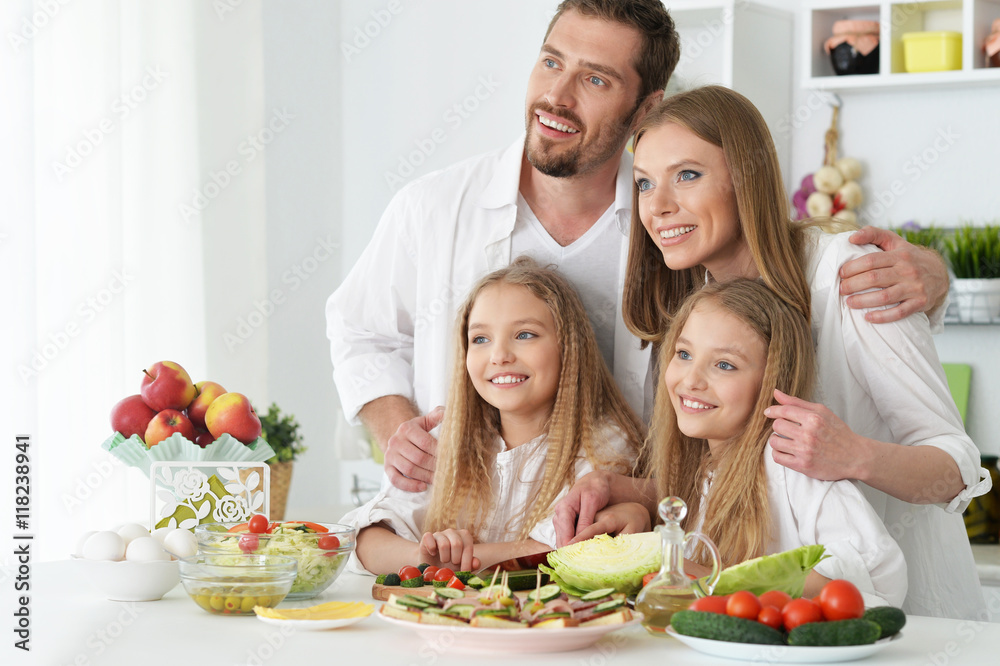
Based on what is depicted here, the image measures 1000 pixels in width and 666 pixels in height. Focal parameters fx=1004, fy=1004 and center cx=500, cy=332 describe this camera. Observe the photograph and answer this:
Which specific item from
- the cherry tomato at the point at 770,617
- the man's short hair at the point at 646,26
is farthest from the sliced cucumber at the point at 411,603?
the man's short hair at the point at 646,26

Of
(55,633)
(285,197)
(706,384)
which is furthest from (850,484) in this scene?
(285,197)

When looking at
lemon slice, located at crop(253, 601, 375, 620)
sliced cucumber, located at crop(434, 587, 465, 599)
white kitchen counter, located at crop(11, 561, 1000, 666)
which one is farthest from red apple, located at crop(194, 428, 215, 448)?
sliced cucumber, located at crop(434, 587, 465, 599)

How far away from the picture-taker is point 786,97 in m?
2.89

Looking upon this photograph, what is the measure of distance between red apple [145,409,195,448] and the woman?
1.88 ft

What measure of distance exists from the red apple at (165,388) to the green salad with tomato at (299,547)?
1.06 feet

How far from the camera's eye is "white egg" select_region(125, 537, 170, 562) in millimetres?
1246

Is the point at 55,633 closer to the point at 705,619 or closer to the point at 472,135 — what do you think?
the point at 705,619

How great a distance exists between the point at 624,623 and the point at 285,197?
2.76 metres

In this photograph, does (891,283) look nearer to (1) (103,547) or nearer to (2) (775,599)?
(2) (775,599)

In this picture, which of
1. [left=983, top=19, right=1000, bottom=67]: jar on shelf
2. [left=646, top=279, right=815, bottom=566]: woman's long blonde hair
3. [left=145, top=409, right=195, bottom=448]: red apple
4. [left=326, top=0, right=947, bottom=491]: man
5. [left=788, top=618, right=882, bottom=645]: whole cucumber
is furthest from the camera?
[left=983, top=19, right=1000, bottom=67]: jar on shelf

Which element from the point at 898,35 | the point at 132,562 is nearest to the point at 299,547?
the point at 132,562

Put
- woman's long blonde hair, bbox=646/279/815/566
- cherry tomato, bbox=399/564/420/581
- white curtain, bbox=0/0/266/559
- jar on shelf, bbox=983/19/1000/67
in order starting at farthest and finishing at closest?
jar on shelf, bbox=983/19/1000/67 → white curtain, bbox=0/0/266/559 → woman's long blonde hair, bbox=646/279/815/566 → cherry tomato, bbox=399/564/420/581

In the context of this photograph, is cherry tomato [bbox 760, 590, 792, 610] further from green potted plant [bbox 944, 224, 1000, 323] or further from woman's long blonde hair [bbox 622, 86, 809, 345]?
green potted plant [bbox 944, 224, 1000, 323]

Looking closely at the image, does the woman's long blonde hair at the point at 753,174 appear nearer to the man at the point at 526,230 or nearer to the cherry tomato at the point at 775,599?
the man at the point at 526,230
